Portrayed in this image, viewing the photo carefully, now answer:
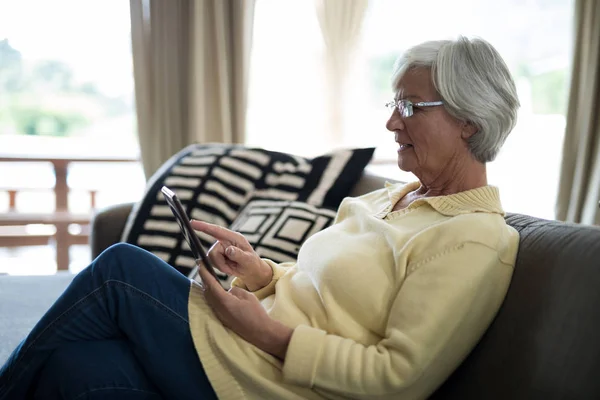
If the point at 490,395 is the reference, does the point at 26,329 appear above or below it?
below

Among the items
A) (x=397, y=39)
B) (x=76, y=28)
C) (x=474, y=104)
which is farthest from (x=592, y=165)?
(x=76, y=28)

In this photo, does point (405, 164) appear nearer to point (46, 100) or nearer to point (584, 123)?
point (584, 123)

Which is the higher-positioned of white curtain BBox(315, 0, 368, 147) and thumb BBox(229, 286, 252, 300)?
white curtain BBox(315, 0, 368, 147)

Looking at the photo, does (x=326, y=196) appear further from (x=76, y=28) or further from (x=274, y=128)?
(x=76, y=28)

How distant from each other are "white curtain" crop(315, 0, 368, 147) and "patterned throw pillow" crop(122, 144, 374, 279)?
1402 millimetres

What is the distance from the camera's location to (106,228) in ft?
7.47

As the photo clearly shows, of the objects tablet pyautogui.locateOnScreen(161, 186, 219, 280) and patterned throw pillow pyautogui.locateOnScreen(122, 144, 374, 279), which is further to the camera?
patterned throw pillow pyautogui.locateOnScreen(122, 144, 374, 279)

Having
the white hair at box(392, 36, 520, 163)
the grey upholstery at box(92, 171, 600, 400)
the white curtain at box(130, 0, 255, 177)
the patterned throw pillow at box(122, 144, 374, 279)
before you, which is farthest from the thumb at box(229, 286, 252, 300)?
the white curtain at box(130, 0, 255, 177)

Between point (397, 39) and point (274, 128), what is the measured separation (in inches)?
37.2

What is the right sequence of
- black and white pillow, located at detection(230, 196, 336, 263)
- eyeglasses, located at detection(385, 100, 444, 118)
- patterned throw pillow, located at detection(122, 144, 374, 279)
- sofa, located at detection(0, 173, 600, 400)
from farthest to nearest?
patterned throw pillow, located at detection(122, 144, 374, 279) < black and white pillow, located at detection(230, 196, 336, 263) < eyeglasses, located at detection(385, 100, 444, 118) < sofa, located at detection(0, 173, 600, 400)

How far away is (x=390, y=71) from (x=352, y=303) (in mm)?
2864

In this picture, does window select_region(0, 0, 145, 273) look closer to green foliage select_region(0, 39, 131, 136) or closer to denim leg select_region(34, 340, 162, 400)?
green foliage select_region(0, 39, 131, 136)

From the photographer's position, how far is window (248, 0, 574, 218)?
3.63m

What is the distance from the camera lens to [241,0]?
132 inches
